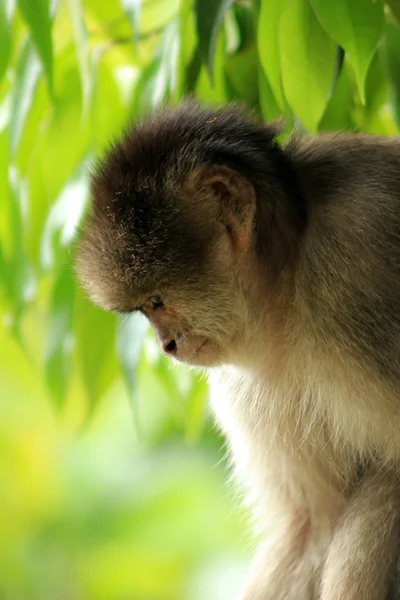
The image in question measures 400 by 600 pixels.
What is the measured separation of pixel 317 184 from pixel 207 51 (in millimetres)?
448

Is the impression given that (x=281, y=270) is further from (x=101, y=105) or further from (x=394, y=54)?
(x=101, y=105)

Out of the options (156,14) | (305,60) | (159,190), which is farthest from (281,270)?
(156,14)

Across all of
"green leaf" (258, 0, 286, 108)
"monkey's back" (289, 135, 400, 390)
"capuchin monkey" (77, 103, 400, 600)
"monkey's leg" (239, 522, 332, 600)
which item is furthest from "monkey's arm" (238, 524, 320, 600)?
"green leaf" (258, 0, 286, 108)

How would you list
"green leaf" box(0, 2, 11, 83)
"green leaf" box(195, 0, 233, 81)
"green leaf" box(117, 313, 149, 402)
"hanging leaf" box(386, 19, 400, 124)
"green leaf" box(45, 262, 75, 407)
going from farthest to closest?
"green leaf" box(45, 262, 75, 407) → "hanging leaf" box(386, 19, 400, 124) → "green leaf" box(117, 313, 149, 402) → "green leaf" box(0, 2, 11, 83) → "green leaf" box(195, 0, 233, 81)

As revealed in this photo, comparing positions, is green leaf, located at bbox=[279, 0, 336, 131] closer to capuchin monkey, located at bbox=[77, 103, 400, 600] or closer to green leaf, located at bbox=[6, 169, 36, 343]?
capuchin monkey, located at bbox=[77, 103, 400, 600]

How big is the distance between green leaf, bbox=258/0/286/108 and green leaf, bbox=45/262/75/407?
76 cm

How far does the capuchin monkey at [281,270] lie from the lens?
2.00 meters

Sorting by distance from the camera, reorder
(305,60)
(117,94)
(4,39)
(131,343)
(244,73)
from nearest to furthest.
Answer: (4,39) → (305,60) → (131,343) → (244,73) → (117,94)

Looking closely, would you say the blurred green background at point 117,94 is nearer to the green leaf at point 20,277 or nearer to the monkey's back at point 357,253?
the green leaf at point 20,277

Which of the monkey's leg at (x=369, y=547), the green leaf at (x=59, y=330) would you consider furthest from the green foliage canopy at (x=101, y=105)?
the monkey's leg at (x=369, y=547)

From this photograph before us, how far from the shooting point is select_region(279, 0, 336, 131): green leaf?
2023 millimetres

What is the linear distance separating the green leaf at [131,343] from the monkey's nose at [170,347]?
6.2 inches

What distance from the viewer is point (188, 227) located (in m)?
2.07

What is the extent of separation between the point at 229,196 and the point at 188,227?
0.11 metres
